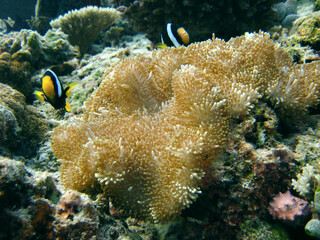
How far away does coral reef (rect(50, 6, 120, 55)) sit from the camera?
18.3 feet

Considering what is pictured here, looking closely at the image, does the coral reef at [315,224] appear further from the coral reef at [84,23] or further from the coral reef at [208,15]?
the coral reef at [84,23]

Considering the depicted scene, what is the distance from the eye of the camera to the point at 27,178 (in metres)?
1.34

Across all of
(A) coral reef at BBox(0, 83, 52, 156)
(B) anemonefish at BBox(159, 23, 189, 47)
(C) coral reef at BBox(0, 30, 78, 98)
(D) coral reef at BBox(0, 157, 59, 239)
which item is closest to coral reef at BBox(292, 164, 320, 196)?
(D) coral reef at BBox(0, 157, 59, 239)

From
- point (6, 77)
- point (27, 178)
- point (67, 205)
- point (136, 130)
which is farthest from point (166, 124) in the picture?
point (6, 77)

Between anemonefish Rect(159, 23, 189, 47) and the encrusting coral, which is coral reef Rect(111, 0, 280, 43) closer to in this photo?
anemonefish Rect(159, 23, 189, 47)

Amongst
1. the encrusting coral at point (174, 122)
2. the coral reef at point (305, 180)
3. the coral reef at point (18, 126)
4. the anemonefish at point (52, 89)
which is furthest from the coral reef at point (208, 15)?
the coral reef at point (305, 180)

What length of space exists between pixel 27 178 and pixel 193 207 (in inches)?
53.0

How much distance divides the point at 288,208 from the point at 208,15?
3979mm

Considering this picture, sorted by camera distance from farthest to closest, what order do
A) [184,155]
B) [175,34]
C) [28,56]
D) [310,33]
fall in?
[28,56]
[175,34]
[310,33]
[184,155]

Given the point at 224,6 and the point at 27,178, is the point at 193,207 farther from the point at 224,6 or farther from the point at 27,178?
the point at 224,6

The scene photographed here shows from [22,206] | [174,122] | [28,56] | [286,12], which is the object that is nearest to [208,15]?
[286,12]

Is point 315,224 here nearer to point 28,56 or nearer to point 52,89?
point 52,89

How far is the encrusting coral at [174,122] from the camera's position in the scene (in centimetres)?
167

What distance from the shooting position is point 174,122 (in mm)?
1928
